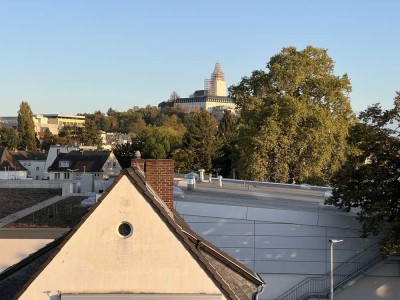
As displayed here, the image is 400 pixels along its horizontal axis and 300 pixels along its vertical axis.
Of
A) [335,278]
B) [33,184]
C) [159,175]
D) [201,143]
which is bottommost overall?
[335,278]

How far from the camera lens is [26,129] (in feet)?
411

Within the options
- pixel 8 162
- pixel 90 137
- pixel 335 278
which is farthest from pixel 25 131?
pixel 335 278

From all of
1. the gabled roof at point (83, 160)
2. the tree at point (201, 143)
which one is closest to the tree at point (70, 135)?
the gabled roof at point (83, 160)

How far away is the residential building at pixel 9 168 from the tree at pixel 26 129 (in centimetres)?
3124

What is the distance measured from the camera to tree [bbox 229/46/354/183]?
44531 mm

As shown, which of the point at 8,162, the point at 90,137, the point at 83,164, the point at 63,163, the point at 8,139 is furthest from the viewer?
the point at 90,137

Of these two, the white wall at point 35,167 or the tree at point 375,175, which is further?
the white wall at point 35,167

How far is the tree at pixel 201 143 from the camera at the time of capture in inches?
3059

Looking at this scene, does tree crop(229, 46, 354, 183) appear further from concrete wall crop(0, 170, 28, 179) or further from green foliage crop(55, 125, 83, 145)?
green foliage crop(55, 125, 83, 145)

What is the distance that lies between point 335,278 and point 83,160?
63.2 metres

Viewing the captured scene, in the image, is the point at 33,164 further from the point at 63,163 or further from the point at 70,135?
the point at 70,135

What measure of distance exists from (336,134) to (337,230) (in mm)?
20596

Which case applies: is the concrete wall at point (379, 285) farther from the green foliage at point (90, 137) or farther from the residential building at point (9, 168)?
the green foliage at point (90, 137)

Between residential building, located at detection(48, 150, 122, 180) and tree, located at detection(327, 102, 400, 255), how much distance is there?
57729mm
